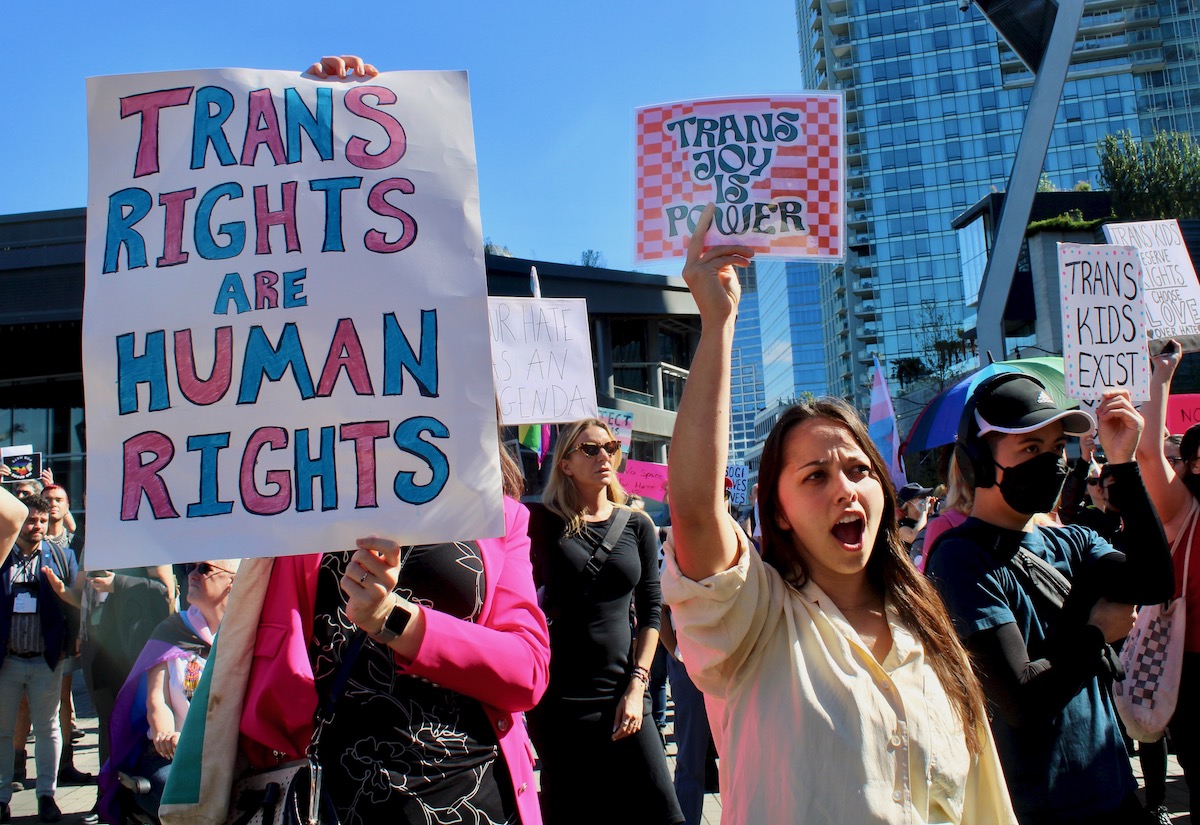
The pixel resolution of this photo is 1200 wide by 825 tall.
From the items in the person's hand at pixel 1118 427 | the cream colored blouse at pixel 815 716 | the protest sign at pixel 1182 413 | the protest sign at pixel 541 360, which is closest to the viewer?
the cream colored blouse at pixel 815 716

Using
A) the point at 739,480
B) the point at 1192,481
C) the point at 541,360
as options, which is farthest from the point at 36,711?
the point at 739,480

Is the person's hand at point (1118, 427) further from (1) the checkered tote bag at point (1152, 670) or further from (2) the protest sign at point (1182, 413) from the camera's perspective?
(2) the protest sign at point (1182, 413)

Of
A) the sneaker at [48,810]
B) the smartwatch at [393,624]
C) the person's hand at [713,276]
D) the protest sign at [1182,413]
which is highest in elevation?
the person's hand at [713,276]

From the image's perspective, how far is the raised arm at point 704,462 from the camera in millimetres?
1949

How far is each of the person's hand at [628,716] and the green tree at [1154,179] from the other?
Answer: 46723 millimetres

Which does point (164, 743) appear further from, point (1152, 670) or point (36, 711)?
point (1152, 670)

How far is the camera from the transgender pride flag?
8.95 meters

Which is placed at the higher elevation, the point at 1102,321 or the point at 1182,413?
the point at 1102,321

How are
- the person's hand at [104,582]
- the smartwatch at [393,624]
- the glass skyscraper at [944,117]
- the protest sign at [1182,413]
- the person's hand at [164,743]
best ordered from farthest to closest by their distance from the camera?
the glass skyscraper at [944,117] → the protest sign at [1182,413] → the person's hand at [104,582] → the person's hand at [164,743] → the smartwatch at [393,624]

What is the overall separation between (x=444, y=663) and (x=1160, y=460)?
289 centimetres

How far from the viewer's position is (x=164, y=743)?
4203 mm

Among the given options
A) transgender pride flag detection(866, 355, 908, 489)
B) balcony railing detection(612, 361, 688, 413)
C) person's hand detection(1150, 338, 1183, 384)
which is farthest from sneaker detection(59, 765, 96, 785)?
balcony railing detection(612, 361, 688, 413)

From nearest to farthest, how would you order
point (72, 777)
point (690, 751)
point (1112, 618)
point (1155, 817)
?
1. point (1112, 618)
2. point (1155, 817)
3. point (690, 751)
4. point (72, 777)

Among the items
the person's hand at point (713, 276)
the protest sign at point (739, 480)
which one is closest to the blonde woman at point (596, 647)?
the person's hand at point (713, 276)
